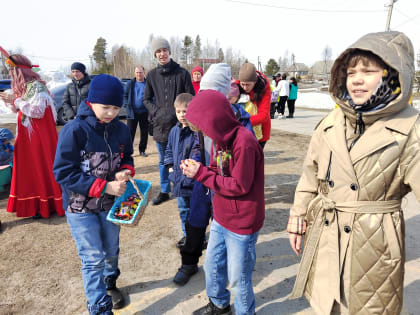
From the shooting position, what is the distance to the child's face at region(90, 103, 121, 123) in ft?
6.63

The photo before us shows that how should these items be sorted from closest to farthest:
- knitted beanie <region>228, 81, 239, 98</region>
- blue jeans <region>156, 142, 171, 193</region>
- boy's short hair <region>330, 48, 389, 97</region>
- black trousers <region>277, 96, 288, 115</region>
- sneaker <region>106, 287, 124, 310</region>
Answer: boy's short hair <region>330, 48, 389, 97</region> → sneaker <region>106, 287, 124, 310</region> → knitted beanie <region>228, 81, 239, 98</region> → blue jeans <region>156, 142, 171, 193</region> → black trousers <region>277, 96, 288, 115</region>

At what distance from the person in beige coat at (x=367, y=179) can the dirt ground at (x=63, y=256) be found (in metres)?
1.75

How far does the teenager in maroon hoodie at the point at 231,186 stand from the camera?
1.75m

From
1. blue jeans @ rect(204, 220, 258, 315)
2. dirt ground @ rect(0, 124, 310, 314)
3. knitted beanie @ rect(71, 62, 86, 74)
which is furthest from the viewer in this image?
knitted beanie @ rect(71, 62, 86, 74)

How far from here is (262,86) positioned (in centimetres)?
358

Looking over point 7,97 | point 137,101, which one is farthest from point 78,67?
point 7,97

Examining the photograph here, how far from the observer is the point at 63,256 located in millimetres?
3043

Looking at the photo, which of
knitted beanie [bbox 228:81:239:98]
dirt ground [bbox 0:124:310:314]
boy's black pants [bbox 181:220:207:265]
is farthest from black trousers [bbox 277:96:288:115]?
boy's black pants [bbox 181:220:207:265]

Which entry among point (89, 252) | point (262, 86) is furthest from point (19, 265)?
point (262, 86)

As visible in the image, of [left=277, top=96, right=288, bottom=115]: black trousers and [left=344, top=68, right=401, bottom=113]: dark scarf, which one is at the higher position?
[left=344, top=68, right=401, bottom=113]: dark scarf

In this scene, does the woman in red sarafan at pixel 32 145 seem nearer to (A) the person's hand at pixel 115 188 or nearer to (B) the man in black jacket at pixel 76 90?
(B) the man in black jacket at pixel 76 90

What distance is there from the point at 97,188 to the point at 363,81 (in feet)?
5.73

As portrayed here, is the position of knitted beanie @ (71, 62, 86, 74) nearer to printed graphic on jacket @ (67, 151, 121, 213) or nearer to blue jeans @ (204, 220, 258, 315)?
printed graphic on jacket @ (67, 151, 121, 213)

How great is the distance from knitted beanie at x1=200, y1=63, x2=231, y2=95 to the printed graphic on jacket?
1141mm
